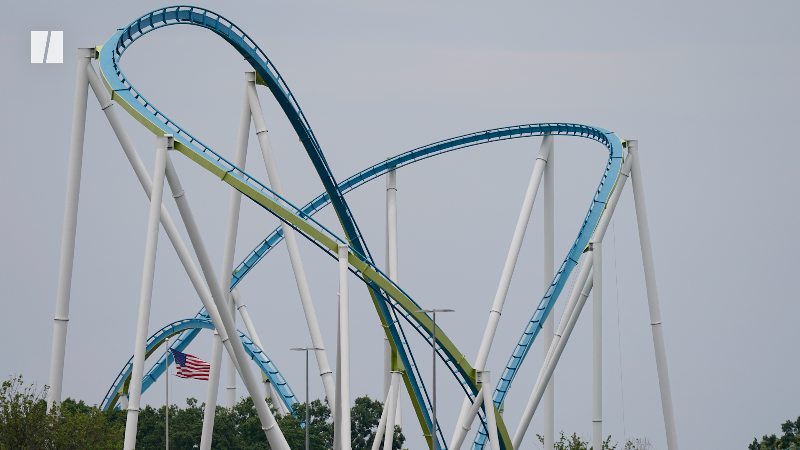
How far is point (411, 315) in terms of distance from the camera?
107ft

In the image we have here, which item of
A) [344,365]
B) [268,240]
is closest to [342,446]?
[344,365]

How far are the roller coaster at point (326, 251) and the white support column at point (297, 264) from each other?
3 centimetres

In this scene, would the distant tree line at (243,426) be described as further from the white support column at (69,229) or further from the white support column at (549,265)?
the white support column at (69,229)

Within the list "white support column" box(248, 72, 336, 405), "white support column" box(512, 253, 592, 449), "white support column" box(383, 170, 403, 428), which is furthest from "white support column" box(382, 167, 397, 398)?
"white support column" box(248, 72, 336, 405)

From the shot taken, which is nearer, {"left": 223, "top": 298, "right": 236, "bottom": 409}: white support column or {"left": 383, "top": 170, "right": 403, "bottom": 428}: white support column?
{"left": 383, "top": 170, "right": 403, "bottom": 428}: white support column

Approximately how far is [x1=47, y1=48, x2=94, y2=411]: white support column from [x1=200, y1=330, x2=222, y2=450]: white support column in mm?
5289

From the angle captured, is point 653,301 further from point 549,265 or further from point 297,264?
point 297,264

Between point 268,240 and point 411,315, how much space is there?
12.4 meters

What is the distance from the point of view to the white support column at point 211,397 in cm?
3114

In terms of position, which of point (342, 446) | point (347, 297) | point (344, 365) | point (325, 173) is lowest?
point (342, 446)

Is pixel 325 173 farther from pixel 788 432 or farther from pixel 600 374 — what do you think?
pixel 788 432

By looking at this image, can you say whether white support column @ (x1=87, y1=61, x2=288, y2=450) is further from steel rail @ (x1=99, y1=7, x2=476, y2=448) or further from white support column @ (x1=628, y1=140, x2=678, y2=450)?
white support column @ (x1=628, y1=140, x2=678, y2=450)

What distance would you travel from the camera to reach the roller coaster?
27.1m

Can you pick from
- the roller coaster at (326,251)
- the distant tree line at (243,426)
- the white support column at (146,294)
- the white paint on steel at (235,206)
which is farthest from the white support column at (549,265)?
the white support column at (146,294)
